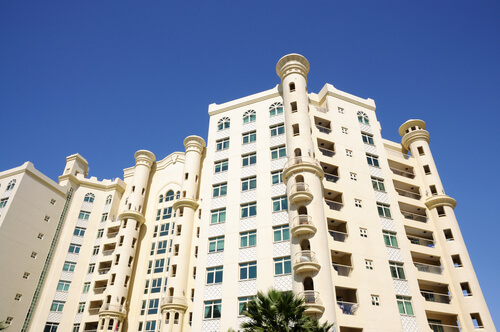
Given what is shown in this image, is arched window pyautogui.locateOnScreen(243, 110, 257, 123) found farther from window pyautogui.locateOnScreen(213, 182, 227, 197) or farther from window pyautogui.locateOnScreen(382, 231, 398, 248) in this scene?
window pyautogui.locateOnScreen(382, 231, 398, 248)

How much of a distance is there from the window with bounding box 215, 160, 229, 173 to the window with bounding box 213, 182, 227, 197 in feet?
6.83

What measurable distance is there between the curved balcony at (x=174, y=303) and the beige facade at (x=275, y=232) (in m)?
0.17

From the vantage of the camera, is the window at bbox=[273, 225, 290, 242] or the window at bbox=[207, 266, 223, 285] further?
the window at bbox=[207, 266, 223, 285]

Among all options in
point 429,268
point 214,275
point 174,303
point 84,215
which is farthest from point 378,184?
point 84,215

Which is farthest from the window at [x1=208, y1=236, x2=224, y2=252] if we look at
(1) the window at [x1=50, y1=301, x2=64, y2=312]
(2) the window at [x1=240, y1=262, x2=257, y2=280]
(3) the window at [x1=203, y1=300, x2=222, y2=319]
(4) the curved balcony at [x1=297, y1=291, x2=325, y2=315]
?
(1) the window at [x1=50, y1=301, x2=64, y2=312]

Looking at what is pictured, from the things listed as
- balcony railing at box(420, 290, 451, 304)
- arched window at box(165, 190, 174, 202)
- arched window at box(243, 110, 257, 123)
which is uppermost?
arched window at box(243, 110, 257, 123)

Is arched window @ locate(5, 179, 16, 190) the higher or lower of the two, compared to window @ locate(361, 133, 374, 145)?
lower

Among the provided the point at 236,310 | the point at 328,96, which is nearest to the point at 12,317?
the point at 236,310

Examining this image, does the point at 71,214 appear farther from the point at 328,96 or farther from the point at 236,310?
the point at 328,96

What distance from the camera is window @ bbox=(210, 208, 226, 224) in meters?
41.1

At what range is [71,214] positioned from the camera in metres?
57.8

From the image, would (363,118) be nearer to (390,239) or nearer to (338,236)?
(390,239)

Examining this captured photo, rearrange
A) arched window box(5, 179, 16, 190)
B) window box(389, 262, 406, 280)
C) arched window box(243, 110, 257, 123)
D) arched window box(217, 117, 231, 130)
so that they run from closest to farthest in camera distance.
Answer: window box(389, 262, 406, 280) < arched window box(243, 110, 257, 123) < arched window box(217, 117, 231, 130) < arched window box(5, 179, 16, 190)

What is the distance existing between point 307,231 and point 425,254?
16027mm
